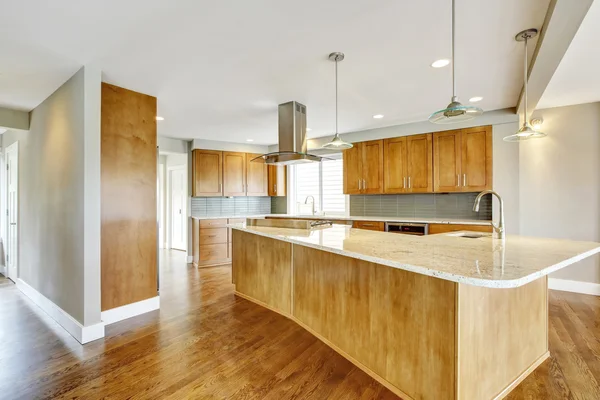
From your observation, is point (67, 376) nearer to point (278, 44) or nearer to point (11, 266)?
point (278, 44)

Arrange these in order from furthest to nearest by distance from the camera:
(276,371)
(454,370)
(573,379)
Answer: (276,371)
(573,379)
(454,370)

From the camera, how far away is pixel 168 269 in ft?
17.2

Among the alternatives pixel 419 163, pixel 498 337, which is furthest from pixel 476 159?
pixel 498 337

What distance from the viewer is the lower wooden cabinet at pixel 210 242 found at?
5496 mm

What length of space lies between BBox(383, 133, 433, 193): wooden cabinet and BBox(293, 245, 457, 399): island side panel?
279 centimetres

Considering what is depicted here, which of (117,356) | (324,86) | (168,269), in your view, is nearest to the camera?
(117,356)

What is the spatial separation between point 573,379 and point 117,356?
3.21 m

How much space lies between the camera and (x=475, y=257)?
5.19 feet

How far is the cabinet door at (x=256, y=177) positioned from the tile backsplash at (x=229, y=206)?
33 centimetres

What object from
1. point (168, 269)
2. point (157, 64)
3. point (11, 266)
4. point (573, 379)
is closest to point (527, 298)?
point (573, 379)

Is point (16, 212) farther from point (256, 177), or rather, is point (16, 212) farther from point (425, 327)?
point (425, 327)

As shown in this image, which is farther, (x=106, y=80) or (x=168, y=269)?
(x=168, y=269)

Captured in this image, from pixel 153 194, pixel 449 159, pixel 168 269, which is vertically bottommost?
pixel 168 269

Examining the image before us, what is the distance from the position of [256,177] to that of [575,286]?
5422 millimetres
